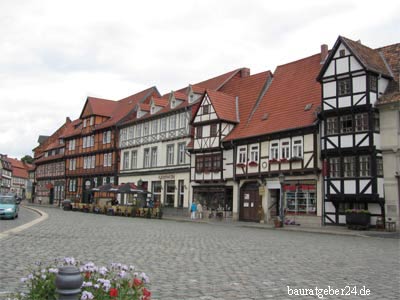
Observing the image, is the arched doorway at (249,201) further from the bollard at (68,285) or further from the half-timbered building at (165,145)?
the bollard at (68,285)

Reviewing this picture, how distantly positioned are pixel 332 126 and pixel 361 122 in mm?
1907

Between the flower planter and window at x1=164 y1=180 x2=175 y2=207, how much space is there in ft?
68.8

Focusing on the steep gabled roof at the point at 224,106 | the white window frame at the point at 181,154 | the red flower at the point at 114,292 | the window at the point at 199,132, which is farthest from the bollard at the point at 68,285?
the white window frame at the point at 181,154

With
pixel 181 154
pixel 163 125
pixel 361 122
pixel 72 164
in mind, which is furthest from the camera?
pixel 72 164

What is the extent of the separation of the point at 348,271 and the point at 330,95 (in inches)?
819

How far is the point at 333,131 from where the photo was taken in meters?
29.3

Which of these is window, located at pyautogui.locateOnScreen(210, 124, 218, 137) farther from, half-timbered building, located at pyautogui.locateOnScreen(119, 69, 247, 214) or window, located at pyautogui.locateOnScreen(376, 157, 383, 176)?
window, located at pyautogui.locateOnScreen(376, 157, 383, 176)

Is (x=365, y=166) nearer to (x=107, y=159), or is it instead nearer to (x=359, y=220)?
(x=359, y=220)

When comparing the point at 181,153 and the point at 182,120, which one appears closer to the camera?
the point at 181,153

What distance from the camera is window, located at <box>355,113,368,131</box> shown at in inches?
1093

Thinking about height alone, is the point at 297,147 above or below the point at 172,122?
below

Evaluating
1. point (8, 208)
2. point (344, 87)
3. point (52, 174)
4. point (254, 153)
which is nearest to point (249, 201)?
point (254, 153)

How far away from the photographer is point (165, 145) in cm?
4709

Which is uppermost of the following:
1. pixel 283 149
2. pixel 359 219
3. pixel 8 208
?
pixel 283 149
